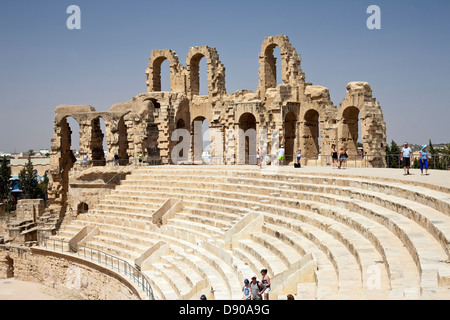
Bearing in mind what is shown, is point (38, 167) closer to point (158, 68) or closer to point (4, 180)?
point (4, 180)

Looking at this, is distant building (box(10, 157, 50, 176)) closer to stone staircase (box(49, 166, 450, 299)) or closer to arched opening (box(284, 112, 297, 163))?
arched opening (box(284, 112, 297, 163))

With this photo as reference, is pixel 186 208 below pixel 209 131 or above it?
below

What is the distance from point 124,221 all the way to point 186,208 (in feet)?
10.3

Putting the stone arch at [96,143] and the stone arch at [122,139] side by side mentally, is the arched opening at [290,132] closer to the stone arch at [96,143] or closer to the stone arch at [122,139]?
the stone arch at [122,139]

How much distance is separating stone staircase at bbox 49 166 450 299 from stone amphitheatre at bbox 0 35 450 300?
5cm

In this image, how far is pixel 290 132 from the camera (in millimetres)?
30219

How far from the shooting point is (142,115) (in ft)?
91.2

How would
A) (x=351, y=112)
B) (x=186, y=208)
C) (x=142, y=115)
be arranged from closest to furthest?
(x=186, y=208), (x=351, y=112), (x=142, y=115)

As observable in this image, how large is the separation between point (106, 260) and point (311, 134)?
54.1 ft

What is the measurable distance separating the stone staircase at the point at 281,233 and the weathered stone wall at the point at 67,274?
0.97 meters

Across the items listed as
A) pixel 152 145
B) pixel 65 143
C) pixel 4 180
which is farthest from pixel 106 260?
pixel 4 180

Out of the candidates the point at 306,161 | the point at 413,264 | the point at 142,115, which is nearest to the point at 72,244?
the point at 142,115

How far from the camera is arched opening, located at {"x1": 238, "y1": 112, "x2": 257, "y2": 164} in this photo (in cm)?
2908

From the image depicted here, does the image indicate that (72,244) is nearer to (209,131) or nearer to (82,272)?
(82,272)
